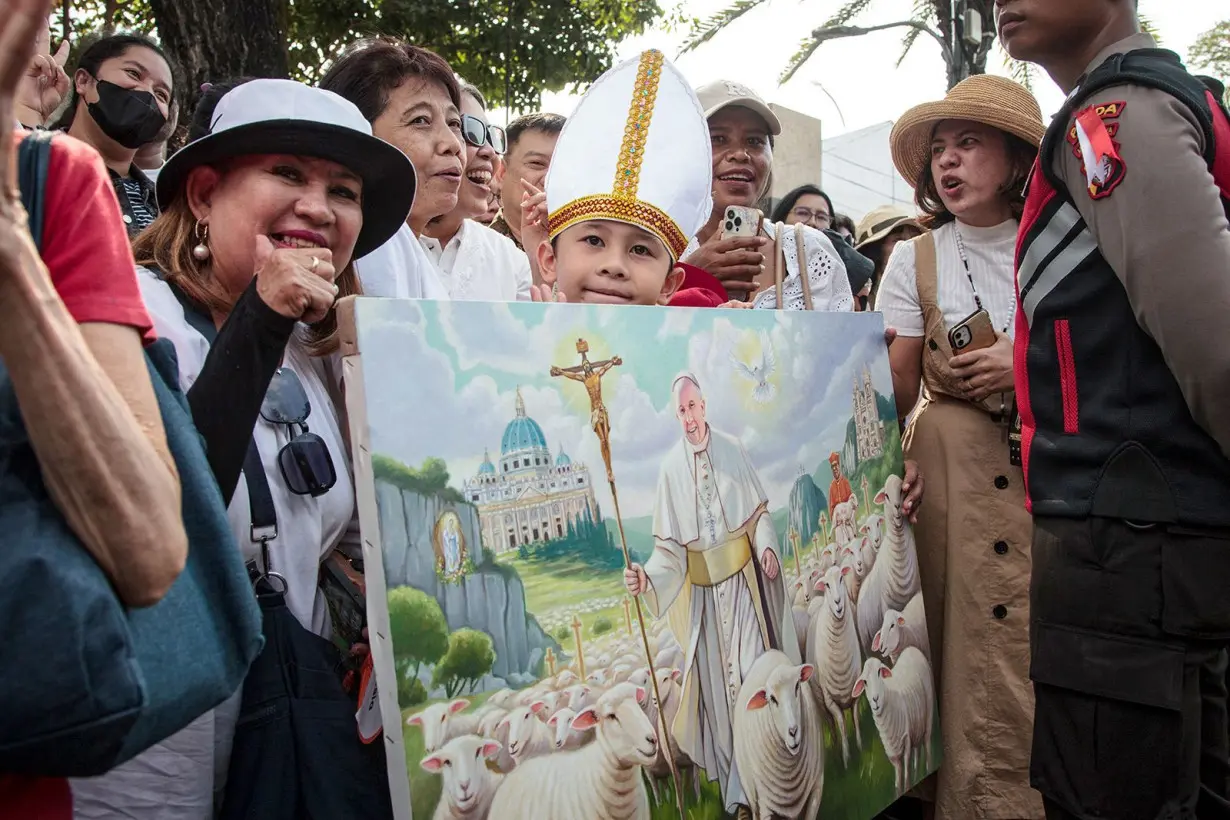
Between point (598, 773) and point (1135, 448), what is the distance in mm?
1231

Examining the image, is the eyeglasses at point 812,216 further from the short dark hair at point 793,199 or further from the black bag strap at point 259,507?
the black bag strap at point 259,507

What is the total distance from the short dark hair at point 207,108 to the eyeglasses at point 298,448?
530 mm

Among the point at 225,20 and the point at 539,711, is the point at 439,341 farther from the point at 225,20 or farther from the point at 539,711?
the point at 225,20

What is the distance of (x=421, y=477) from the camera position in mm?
1481

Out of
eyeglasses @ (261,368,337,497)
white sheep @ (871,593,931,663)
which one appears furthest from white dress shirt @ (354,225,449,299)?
white sheep @ (871,593,931,663)

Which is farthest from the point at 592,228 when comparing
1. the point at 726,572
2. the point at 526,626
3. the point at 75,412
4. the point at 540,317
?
the point at 75,412

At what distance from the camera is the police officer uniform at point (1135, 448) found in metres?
1.88

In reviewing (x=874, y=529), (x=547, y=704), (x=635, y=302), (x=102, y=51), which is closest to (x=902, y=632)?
(x=874, y=529)

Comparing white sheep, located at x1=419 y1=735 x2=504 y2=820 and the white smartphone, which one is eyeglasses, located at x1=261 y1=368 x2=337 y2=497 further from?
the white smartphone

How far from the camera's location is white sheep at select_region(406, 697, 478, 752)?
56.4 inches

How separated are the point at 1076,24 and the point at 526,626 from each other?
1.76 metres

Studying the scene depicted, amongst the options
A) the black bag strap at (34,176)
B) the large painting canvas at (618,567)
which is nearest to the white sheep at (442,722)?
the large painting canvas at (618,567)

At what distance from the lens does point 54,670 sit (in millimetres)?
933

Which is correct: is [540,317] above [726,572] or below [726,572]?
above
